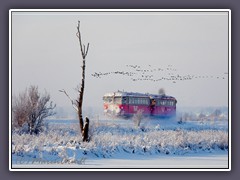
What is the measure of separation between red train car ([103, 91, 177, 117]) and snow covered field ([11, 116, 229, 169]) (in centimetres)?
8

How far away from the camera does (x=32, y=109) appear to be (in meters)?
5.23

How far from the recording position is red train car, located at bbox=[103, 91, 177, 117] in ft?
17.2

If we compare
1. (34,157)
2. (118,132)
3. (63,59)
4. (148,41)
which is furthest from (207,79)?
(34,157)

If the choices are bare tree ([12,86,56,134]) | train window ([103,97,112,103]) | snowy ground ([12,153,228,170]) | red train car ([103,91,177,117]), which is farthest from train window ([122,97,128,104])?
bare tree ([12,86,56,134])

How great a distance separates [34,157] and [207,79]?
183cm

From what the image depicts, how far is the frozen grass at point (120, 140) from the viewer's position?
17.0 ft

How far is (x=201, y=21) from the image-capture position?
5.25 metres

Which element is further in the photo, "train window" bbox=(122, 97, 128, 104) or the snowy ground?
"train window" bbox=(122, 97, 128, 104)

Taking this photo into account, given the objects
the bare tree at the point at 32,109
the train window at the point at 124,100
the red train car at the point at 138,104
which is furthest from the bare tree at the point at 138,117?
the bare tree at the point at 32,109

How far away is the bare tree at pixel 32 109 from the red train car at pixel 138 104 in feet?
1.83

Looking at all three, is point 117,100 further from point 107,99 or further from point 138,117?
point 138,117

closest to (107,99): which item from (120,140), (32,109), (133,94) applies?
(133,94)

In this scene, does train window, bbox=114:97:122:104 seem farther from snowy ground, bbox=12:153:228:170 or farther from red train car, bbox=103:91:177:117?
snowy ground, bbox=12:153:228:170

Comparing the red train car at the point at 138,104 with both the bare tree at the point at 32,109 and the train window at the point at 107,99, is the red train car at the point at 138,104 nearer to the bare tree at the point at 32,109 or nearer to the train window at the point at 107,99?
the train window at the point at 107,99
